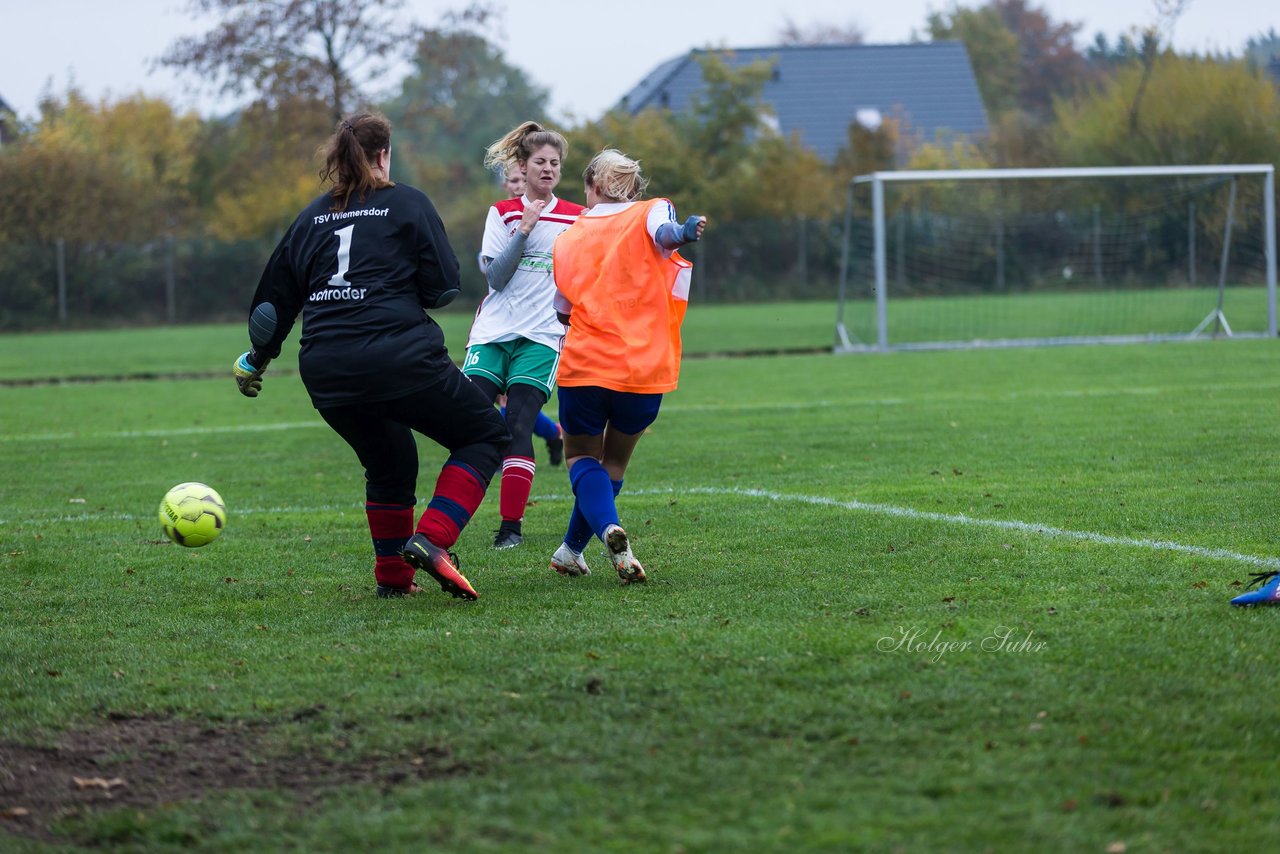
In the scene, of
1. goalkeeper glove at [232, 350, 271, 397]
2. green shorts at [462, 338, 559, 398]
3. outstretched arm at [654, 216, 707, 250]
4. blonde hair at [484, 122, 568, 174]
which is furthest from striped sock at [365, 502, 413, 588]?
blonde hair at [484, 122, 568, 174]

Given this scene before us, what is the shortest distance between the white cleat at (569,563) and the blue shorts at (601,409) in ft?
1.63

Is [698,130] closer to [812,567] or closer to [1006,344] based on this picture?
[1006,344]

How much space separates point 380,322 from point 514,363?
6.43 ft

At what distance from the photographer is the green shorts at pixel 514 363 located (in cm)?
688

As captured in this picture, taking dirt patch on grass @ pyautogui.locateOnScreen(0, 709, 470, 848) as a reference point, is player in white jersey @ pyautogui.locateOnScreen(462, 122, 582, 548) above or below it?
above

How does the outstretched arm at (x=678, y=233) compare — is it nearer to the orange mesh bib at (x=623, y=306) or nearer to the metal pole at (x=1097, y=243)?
the orange mesh bib at (x=623, y=306)

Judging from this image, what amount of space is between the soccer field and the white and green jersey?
1.00m

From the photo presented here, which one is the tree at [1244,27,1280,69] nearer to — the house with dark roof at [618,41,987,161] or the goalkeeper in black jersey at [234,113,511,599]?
the house with dark roof at [618,41,987,161]

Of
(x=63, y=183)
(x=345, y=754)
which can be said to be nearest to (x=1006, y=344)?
(x=345, y=754)

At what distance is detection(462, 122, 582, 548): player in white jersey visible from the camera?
668cm

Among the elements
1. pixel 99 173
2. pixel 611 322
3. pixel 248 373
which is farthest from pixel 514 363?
pixel 99 173

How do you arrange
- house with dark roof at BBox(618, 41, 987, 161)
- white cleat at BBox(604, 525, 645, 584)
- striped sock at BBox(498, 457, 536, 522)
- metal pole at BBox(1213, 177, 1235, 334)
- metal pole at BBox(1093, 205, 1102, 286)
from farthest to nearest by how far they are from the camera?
house with dark roof at BBox(618, 41, 987, 161) → metal pole at BBox(1093, 205, 1102, 286) → metal pole at BBox(1213, 177, 1235, 334) → striped sock at BBox(498, 457, 536, 522) → white cleat at BBox(604, 525, 645, 584)

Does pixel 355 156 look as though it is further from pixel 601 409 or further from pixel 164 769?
pixel 164 769

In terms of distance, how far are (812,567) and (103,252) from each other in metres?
34.2
